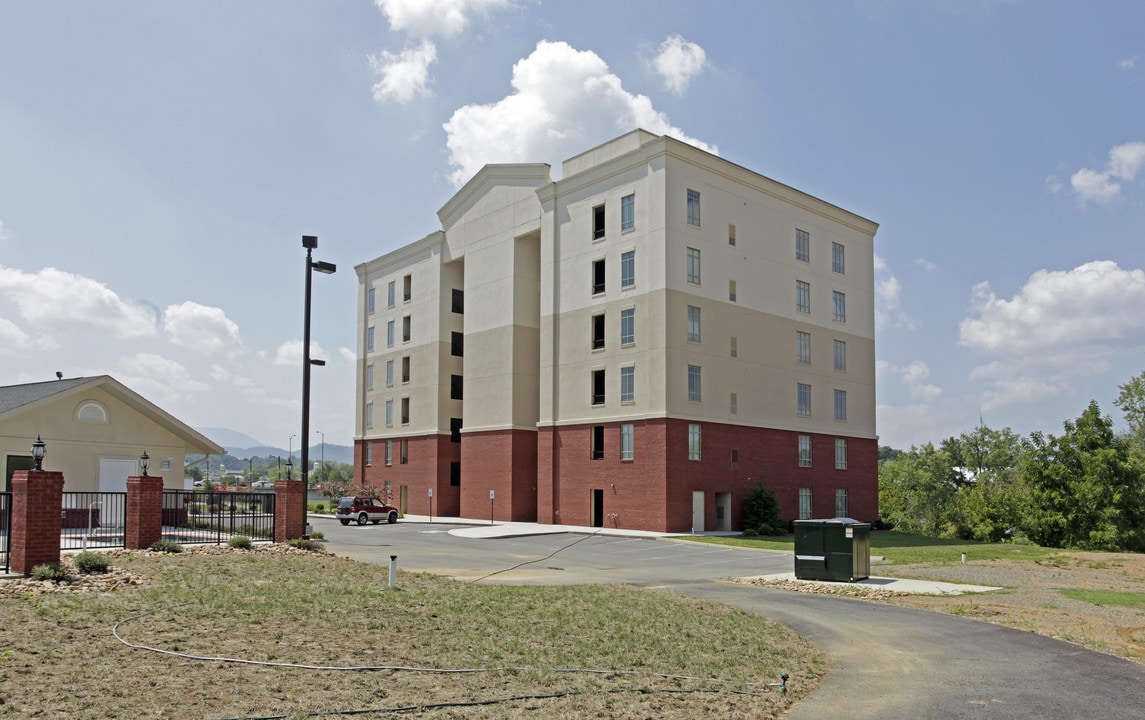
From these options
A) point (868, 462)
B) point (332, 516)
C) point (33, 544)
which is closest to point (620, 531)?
point (868, 462)

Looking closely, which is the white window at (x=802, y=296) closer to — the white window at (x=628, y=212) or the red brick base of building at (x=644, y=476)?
the red brick base of building at (x=644, y=476)

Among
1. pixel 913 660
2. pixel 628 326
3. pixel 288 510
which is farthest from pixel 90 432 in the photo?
pixel 913 660

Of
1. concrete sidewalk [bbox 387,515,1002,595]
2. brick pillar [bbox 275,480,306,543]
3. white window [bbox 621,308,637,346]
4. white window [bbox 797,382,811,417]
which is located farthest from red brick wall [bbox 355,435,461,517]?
brick pillar [bbox 275,480,306,543]

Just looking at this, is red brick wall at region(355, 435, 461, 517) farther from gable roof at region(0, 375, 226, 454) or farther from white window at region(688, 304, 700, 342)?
gable roof at region(0, 375, 226, 454)

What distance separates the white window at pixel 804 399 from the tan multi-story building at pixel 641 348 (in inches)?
4.0

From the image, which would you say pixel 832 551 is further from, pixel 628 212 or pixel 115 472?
pixel 628 212

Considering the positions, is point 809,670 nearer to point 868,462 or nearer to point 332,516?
point 868,462

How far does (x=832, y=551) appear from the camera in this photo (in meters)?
22.8

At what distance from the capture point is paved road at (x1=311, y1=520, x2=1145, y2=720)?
31.9ft

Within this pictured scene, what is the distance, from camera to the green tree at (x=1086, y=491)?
44.6 metres

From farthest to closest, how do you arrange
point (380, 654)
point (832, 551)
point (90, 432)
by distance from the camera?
point (90, 432) → point (832, 551) → point (380, 654)

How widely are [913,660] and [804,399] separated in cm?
4419

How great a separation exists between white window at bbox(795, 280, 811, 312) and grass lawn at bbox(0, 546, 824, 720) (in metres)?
40.8

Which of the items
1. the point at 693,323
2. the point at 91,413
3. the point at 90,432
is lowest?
the point at 90,432
